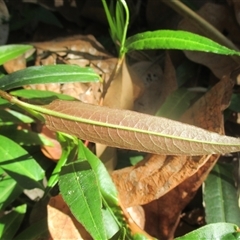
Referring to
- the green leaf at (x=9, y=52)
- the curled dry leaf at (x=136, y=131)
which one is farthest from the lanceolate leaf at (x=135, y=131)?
the green leaf at (x=9, y=52)

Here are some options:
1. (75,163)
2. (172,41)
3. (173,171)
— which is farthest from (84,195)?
(172,41)

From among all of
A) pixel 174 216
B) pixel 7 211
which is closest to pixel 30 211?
pixel 7 211

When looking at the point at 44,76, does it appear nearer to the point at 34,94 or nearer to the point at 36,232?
the point at 34,94

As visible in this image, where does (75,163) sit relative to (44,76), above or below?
below

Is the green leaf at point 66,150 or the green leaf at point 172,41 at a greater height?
the green leaf at point 172,41

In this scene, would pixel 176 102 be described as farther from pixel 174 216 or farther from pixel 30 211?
pixel 30 211

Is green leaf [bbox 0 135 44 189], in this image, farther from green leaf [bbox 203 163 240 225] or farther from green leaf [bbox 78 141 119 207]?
green leaf [bbox 203 163 240 225]

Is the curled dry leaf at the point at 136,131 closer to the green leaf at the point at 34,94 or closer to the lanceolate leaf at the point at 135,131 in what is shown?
the lanceolate leaf at the point at 135,131

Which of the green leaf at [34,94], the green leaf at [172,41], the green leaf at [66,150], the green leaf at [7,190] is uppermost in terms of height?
the green leaf at [172,41]
